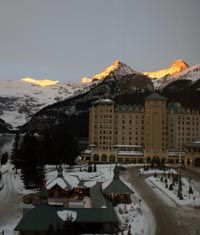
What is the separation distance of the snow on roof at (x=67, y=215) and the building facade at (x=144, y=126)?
272ft

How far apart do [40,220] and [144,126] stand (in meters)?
93.1

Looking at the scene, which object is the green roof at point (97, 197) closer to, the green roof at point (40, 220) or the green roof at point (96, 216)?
the green roof at point (96, 216)

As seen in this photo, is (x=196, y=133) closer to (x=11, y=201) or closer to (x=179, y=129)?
(x=179, y=129)

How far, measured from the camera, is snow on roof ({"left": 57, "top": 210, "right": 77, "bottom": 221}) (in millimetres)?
38759

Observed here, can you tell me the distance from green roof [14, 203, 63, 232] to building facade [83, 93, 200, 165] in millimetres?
83770

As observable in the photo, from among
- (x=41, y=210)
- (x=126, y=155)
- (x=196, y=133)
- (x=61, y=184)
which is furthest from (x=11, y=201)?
(x=196, y=133)

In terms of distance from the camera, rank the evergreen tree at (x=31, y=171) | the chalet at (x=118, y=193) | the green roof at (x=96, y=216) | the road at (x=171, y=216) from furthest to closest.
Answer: the evergreen tree at (x=31, y=171) → the chalet at (x=118, y=193) → the road at (x=171, y=216) → the green roof at (x=96, y=216)

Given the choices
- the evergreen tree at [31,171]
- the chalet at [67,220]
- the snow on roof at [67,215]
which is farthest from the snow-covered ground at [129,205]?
the snow on roof at [67,215]

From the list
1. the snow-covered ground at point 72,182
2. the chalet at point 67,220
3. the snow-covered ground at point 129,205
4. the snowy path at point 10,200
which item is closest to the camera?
the chalet at point 67,220

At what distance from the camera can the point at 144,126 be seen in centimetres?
12862

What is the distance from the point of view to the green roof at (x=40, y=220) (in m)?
37.0

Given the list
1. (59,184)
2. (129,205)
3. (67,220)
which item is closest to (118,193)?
(129,205)

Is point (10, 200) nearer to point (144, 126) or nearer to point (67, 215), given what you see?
point (67, 215)

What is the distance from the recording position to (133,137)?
129750 millimetres
